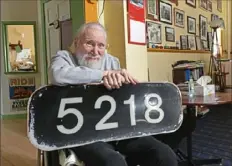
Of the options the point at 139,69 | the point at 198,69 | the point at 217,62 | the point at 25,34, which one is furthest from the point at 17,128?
the point at 217,62

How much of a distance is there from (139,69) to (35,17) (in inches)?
122

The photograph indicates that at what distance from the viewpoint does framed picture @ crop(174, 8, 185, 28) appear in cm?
420

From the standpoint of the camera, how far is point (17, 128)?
3.92 m

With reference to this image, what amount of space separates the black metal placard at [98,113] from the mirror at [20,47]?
403 cm

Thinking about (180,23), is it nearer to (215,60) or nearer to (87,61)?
(215,60)

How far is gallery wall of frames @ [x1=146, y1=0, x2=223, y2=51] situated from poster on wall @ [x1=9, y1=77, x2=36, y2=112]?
2484 millimetres

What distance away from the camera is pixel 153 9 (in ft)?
11.9

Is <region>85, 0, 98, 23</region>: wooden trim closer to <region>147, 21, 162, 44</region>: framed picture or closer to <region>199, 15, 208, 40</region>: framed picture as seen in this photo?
<region>147, 21, 162, 44</region>: framed picture

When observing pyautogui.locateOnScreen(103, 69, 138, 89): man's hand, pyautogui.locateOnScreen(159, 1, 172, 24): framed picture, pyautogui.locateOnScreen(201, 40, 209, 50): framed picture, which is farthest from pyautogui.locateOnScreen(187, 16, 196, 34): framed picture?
pyautogui.locateOnScreen(103, 69, 138, 89): man's hand

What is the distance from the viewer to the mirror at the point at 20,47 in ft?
15.6

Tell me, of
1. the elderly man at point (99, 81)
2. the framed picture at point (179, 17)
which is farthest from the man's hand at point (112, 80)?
the framed picture at point (179, 17)

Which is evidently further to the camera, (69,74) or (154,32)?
(154,32)

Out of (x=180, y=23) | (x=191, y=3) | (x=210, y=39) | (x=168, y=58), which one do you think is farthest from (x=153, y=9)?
(x=210, y=39)

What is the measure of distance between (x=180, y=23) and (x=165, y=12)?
A: 21.6 inches
